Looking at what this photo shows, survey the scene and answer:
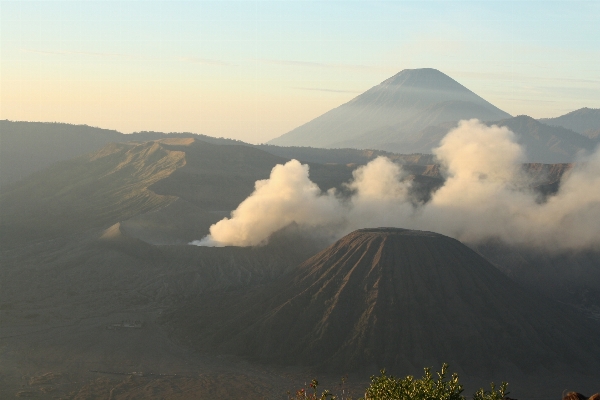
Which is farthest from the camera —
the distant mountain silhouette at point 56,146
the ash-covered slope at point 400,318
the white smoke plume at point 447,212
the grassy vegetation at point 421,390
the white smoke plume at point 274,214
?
the distant mountain silhouette at point 56,146

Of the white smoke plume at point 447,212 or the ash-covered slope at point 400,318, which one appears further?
the white smoke plume at point 447,212

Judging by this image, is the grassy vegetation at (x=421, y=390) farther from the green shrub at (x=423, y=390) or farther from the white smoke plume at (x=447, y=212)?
the white smoke plume at (x=447, y=212)

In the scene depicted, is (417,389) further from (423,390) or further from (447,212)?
(447,212)

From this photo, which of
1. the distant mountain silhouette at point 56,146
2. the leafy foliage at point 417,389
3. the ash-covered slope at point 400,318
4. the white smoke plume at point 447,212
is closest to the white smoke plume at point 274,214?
the white smoke plume at point 447,212

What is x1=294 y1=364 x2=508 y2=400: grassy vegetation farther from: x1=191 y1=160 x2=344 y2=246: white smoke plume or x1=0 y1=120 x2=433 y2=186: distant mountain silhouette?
x1=0 y1=120 x2=433 y2=186: distant mountain silhouette

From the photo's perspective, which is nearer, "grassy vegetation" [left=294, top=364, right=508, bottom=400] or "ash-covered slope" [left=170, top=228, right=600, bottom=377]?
"grassy vegetation" [left=294, top=364, right=508, bottom=400]

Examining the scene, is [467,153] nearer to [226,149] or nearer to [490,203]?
[490,203]

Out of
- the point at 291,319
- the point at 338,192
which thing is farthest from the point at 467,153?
the point at 291,319

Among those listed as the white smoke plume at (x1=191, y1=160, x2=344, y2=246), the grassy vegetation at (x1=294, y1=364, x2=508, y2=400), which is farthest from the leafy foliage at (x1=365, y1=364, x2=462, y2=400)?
the white smoke plume at (x1=191, y1=160, x2=344, y2=246)
